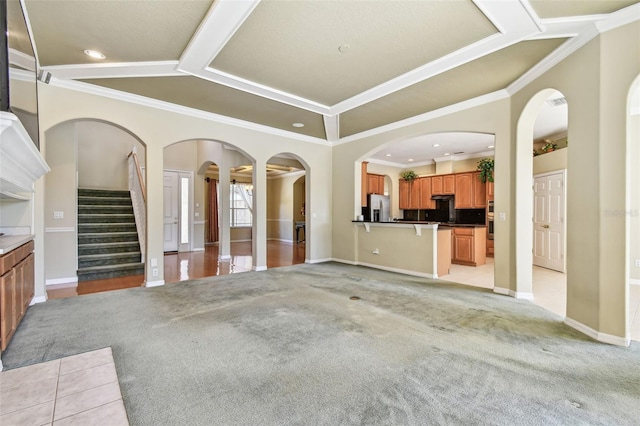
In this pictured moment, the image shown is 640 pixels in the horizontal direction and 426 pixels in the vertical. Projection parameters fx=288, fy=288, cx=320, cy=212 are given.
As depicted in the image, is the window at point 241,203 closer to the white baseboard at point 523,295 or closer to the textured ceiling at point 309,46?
the textured ceiling at point 309,46

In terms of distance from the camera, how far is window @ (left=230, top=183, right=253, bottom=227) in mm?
11539

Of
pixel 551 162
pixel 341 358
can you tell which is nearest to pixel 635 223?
pixel 551 162

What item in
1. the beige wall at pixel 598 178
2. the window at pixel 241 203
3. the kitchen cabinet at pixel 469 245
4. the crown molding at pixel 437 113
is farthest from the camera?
the window at pixel 241 203

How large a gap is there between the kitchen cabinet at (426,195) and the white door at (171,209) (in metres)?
7.44

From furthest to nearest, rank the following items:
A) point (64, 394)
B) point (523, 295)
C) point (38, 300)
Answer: point (523, 295), point (38, 300), point (64, 394)

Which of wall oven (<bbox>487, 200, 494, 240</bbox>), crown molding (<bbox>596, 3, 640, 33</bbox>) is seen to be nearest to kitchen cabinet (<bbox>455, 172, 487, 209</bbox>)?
wall oven (<bbox>487, 200, 494, 240</bbox>)

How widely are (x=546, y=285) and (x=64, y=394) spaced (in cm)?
604

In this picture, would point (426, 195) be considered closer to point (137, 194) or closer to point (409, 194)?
point (409, 194)

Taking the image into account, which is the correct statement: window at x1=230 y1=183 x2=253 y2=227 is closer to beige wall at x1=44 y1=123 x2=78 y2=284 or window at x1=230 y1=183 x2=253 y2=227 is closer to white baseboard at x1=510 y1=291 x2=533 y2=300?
beige wall at x1=44 y1=123 x2=78 y2=284

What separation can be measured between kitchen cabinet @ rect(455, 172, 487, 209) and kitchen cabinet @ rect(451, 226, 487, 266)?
1.25 metres

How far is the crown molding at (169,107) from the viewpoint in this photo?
152 inches

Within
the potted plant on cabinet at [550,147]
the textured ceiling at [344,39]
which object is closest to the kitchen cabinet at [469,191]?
the potted plant on cabinet at [550,147]

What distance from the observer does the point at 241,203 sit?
11.7 metres

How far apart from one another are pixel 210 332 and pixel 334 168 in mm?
4875
